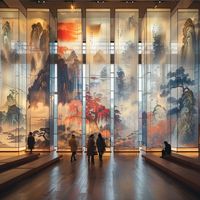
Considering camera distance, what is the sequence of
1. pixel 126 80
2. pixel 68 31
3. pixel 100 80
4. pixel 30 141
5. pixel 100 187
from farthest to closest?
pixel 68 31, pixel 126 80, pixel 100 80, pixel 30 141, pixel 100 187

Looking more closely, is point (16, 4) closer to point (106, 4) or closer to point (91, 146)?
point (106, 4)

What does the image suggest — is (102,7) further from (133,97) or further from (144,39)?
(133,97)

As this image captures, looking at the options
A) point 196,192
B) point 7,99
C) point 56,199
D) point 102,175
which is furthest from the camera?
point 7,99

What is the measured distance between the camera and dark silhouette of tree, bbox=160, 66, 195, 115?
25828 mm

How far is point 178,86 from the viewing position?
26.0 meters

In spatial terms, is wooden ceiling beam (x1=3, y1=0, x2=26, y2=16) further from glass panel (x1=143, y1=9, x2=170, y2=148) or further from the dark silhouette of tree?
the dark silhouette of tree

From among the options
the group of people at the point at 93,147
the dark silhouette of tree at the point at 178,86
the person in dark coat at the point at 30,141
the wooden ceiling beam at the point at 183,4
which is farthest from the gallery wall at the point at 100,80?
the group of people at the point at 93,147

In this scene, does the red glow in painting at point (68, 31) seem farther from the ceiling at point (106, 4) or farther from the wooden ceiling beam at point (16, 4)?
the wooden ceiling beam at point (16, 4)

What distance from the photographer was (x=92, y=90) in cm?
2678

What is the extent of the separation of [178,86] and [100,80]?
4835 mm

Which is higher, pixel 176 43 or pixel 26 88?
pixel 176 43

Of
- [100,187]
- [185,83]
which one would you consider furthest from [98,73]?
[100,187]

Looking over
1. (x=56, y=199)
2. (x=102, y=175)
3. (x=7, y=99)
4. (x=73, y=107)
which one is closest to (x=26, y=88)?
(x=7, y=99)

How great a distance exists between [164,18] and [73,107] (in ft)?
26.4
